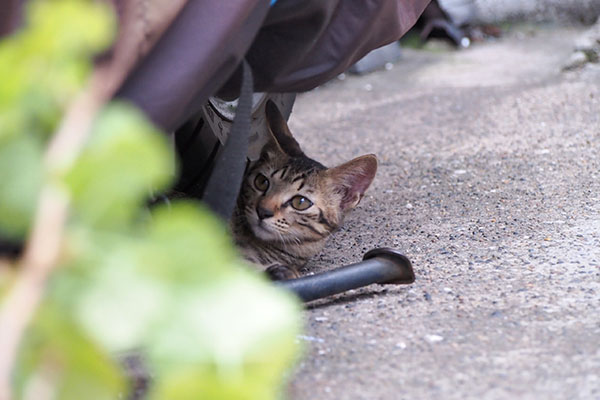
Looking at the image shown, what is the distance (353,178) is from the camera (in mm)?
2732

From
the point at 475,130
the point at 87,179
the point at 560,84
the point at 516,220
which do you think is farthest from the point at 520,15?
the point at 87,179

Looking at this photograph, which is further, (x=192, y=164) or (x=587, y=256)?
(x=192, y=164)

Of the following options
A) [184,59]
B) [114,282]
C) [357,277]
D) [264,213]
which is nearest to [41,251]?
[114,282]

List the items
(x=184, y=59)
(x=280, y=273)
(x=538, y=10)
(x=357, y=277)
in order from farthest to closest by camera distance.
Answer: (x=538, y=10) → (x=280, y=273) → (x=357, y=277) → (x=184, y=59)

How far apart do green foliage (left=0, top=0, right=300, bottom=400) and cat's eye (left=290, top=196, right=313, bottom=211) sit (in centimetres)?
176

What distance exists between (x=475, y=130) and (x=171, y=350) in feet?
11.7

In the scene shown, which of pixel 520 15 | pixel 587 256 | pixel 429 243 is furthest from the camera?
pixel 520 15

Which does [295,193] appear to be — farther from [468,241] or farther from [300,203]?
[468,241]

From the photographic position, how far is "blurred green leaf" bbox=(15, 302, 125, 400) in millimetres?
820

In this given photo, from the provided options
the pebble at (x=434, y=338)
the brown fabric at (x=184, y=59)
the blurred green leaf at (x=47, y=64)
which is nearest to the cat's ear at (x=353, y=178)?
the pebble at (x=434, y=338)

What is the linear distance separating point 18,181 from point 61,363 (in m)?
0.20

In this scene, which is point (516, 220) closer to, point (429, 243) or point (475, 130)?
point (429, 243)

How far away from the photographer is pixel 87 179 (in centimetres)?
82

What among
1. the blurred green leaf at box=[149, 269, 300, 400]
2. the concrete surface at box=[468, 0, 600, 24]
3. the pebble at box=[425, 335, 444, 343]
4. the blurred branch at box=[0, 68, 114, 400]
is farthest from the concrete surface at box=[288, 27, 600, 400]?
the concrete surface at box=[468, 0, 600, 24]
